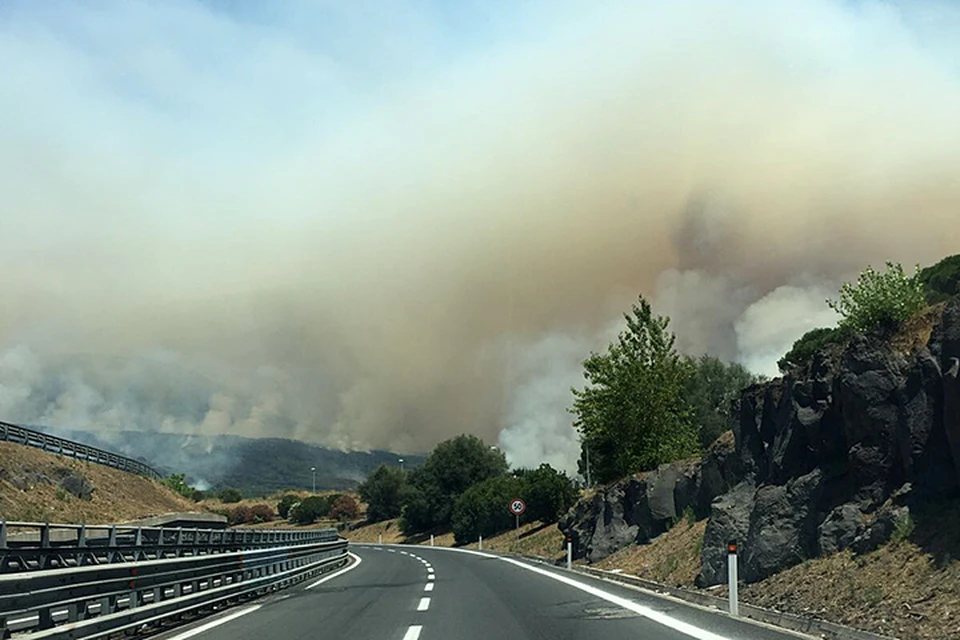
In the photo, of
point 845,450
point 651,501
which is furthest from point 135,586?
point 651,501

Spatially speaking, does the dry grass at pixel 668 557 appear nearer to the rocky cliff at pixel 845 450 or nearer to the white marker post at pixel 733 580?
Result: the rocky cliff at pixel 845 450

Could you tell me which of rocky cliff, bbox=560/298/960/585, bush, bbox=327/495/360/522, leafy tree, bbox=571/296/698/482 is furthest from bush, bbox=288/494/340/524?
rocky cliff, bbox=560/298/960/585

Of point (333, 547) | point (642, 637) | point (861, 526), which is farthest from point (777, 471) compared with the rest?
point (333, 547)

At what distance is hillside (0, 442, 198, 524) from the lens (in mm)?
45406

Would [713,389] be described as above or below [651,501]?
above

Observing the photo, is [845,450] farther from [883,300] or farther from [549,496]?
[549,496]

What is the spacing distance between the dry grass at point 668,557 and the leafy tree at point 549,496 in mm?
33749

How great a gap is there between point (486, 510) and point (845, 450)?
2526 inches

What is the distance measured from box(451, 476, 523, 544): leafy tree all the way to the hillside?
94.7ft

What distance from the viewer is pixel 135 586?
12.0 metres

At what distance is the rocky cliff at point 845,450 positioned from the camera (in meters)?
14.1

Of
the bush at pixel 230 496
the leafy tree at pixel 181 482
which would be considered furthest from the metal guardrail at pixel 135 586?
the bush at pixel 230 496

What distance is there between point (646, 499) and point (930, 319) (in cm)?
1920

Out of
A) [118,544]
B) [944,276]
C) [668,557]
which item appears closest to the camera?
[118,544]
